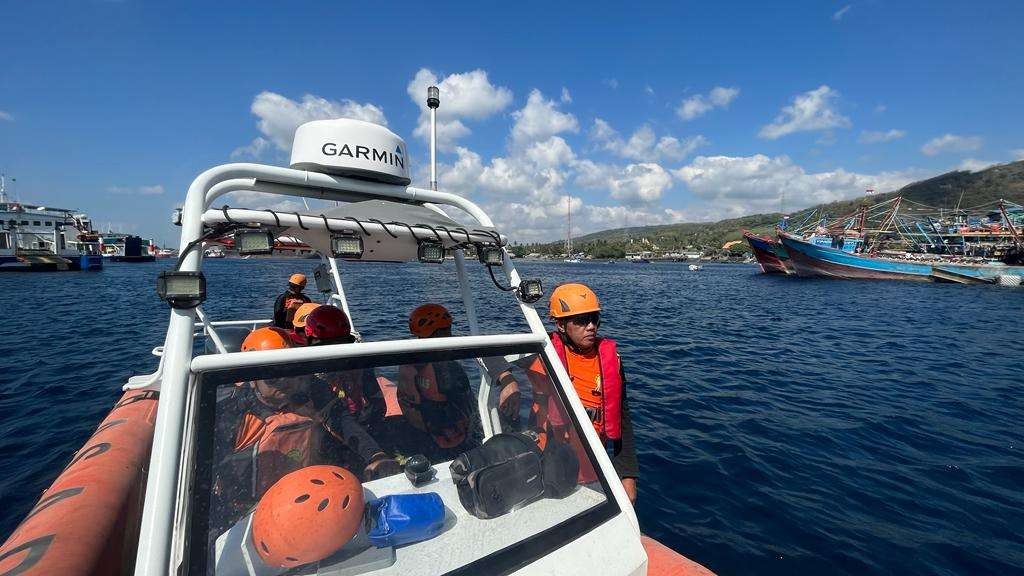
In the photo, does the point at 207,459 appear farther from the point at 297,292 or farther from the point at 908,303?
the point at 908,303

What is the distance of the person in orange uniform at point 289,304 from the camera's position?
282 inches

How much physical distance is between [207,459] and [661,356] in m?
12.2

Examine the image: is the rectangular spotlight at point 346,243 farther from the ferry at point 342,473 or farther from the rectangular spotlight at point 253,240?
the rectangular spotlight at point 253,240

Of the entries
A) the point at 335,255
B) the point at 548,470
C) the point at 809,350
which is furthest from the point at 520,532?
the point at 809,350

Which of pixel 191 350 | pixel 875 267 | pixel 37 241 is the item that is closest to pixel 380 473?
pixel 191 350

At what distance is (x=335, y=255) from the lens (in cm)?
226

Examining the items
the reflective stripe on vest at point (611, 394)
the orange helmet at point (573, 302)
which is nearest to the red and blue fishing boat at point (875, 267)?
the reflective stripe on vest at point (611, 394)

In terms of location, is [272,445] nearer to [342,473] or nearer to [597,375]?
[342,473]

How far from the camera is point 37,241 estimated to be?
52.2 metres

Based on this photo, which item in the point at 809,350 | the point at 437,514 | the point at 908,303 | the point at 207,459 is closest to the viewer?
the point at 207,459

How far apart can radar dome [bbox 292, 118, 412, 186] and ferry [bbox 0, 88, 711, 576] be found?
1cm

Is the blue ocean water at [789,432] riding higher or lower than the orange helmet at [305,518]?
lower

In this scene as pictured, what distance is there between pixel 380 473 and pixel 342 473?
42cm

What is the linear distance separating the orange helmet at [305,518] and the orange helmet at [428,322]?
1656 mm
